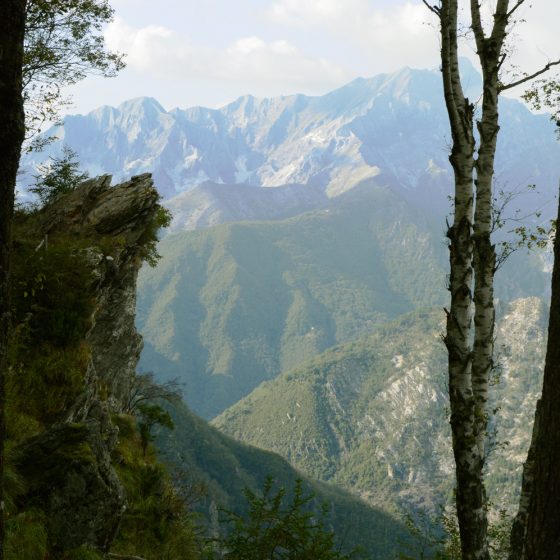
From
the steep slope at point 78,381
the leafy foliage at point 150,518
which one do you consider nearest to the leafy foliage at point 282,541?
the leafy foliage at point 150,518

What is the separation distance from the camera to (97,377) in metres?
14.9

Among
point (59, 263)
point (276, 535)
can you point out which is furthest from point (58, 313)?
point (276, 535)

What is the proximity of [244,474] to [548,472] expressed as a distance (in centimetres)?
14286

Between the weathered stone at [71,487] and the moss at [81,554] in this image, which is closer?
the moss at [81,554]

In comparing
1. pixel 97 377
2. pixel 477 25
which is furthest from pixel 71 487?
pixel 477 25

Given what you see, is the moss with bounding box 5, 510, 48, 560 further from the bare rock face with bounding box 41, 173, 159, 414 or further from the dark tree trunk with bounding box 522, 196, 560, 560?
the bare rock face with bounding box 41, 173, 159, 414

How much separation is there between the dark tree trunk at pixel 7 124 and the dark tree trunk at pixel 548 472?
3.53m

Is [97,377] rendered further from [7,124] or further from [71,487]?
[7,124]

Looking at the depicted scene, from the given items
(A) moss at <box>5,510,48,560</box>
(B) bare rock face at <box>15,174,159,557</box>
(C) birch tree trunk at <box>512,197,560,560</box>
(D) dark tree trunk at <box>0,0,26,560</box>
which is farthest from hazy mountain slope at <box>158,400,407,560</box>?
(C) birch tree trunk at <box>512,197,560,560</box>

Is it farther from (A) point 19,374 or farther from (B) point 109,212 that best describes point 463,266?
(B) point 109,212

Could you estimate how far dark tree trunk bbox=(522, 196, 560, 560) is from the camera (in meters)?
3.25

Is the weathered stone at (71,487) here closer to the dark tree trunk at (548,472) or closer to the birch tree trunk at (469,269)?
the birch tree trunk at (469,269)

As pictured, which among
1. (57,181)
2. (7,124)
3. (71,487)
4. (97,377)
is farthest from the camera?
(57,181)

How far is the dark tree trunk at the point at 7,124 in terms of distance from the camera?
12.9 ft
